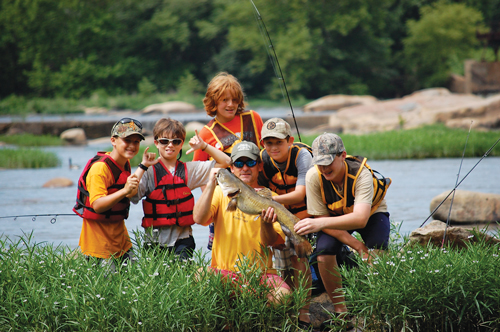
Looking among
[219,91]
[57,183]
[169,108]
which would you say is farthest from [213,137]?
[169,108]

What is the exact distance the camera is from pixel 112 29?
46406mm

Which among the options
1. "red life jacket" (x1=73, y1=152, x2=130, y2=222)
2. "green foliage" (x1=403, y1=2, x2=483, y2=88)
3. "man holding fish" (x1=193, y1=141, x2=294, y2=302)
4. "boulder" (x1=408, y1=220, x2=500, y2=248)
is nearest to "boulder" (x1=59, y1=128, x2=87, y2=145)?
"red life jacket" (x1=73, y1=152, x2=130, y2=222)

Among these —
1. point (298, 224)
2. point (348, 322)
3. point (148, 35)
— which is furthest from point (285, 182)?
point (148, 35)

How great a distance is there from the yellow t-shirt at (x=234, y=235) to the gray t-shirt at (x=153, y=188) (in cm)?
52

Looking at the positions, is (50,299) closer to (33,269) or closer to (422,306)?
(33,269)

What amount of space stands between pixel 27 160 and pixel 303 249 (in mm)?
14913

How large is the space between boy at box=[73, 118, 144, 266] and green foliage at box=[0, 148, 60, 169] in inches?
531

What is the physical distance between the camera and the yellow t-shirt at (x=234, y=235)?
3736 mm

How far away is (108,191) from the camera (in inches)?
161

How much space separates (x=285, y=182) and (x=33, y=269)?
1.93 metres

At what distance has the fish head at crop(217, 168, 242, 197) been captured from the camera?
347cm

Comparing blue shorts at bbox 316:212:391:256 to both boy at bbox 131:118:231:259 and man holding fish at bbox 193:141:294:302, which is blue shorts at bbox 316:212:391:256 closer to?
man holding fish at bbox 193:141:294:302

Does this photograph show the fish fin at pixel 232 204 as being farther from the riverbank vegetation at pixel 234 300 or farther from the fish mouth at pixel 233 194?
Result: the riverbank vegetation at pixel 234 300

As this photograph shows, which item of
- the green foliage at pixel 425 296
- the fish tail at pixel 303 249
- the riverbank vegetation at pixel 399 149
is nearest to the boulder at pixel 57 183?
the riverbank vegetation at pixel 399 149
